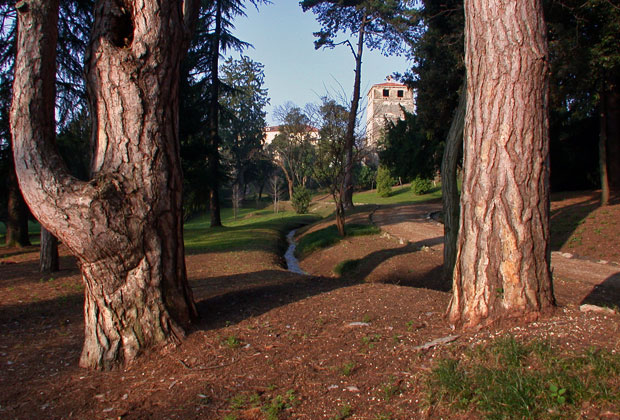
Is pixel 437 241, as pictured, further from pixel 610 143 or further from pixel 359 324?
pixel 359 324

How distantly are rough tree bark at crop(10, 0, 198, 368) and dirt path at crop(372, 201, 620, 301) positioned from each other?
5601 millimetres

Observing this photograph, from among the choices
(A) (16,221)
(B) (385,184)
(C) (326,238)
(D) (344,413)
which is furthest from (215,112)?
(D) (344,413)

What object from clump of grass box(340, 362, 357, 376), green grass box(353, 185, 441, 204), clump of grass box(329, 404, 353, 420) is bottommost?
clump of grass box(329, 404, 353, 420)

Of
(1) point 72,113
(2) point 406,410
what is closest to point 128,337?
(2) point 406,410

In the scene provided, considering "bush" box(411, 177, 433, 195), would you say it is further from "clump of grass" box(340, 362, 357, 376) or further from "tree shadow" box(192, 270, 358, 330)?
"clump of grass" box(340, 362, 357, 376)

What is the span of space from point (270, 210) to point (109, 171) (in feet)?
135

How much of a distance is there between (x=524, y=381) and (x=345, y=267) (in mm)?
9311

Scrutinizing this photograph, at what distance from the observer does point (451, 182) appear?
27.2 ft

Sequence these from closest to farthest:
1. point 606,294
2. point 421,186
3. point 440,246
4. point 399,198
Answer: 1. point 606,294
2. point 440,246
3. point 421,186
4. point 399,198

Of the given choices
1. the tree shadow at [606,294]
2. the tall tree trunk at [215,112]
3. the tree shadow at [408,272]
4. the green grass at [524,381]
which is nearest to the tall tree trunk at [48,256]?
the tree shadow at [408,272]

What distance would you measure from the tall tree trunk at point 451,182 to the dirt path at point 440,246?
1.74 metres

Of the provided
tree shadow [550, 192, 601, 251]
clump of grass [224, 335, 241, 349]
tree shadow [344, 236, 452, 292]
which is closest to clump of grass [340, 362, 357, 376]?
clump of grass [224, 335, 241, 349]

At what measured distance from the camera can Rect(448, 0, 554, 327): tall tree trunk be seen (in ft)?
12.5

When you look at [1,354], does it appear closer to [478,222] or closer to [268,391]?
[268,391]
